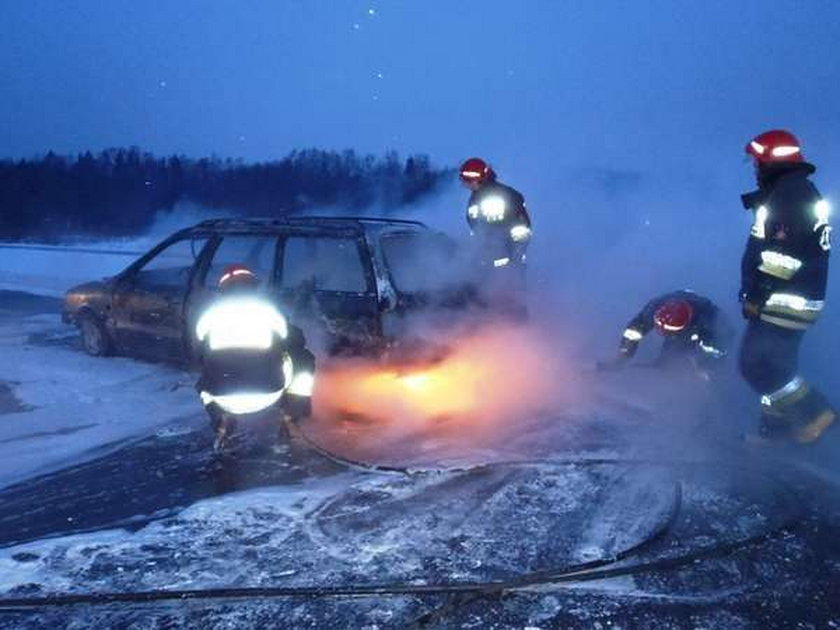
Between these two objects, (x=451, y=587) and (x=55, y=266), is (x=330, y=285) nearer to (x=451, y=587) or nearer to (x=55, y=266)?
(x=451, y=587)

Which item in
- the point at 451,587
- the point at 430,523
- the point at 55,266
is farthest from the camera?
the point at 55,266

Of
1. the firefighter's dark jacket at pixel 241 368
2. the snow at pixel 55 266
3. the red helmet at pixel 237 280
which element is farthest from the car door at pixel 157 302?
the snow at pixel 55 266

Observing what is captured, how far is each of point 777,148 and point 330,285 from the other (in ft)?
11.2

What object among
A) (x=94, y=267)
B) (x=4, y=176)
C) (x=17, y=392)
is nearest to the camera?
(x=17, y=392)

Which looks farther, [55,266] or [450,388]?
[55,266]

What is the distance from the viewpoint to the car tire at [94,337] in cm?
805

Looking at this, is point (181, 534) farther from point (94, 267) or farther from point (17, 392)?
point (94, 267)

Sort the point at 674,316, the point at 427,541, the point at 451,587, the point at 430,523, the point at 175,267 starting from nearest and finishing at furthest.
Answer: the point at 451,587 → the point at 427,541 → the point at 430,523 → the point at 674,316 → the point at 175,267

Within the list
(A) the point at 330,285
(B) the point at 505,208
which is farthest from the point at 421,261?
(B) the point at 505,208

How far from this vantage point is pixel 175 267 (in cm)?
771

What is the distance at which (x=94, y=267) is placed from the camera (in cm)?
1778

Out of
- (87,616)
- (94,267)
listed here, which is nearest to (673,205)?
(87,616)

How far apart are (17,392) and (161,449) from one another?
2.46m

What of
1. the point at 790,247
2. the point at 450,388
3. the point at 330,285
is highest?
the point at 790,247
